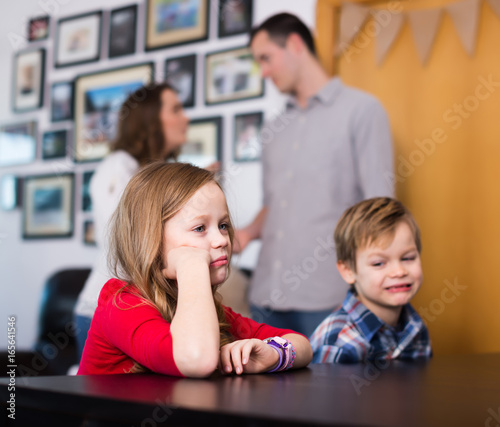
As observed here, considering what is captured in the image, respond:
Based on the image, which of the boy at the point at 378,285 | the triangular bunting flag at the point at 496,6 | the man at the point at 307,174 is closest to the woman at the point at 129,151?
the man at the point at 307,174

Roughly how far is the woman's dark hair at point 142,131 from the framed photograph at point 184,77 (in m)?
0.78

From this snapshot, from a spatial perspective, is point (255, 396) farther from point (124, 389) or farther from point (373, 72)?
point (373, 72)

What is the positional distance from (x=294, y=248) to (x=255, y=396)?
5.10 ft

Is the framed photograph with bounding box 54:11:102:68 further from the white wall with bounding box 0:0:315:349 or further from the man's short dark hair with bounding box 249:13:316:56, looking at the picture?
the man's short dark hair with bounding box 249:13:316:56

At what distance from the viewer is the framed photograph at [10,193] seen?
12.1 feet

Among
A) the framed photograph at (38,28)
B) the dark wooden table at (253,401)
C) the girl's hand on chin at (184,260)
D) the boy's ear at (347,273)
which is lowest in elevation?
the dark wooden table at (253,401)

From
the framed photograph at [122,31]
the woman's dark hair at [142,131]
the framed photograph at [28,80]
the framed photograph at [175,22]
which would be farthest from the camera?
the framed photograph at [28,80]

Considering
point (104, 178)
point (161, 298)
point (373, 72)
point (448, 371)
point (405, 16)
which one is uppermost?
point (405, 16)

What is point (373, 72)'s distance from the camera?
8.68 ft

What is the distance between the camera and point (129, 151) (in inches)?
87.7

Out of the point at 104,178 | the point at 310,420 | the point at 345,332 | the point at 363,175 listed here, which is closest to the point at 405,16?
the point at 363,175

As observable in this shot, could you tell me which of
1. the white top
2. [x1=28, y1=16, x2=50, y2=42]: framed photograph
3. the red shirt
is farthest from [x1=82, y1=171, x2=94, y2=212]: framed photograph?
the red shirt

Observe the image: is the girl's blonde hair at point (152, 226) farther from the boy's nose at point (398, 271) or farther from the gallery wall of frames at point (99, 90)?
the gallery wall of frames at point (99, 90)

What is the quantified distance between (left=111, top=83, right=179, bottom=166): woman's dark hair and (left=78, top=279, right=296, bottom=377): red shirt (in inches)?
49.5
